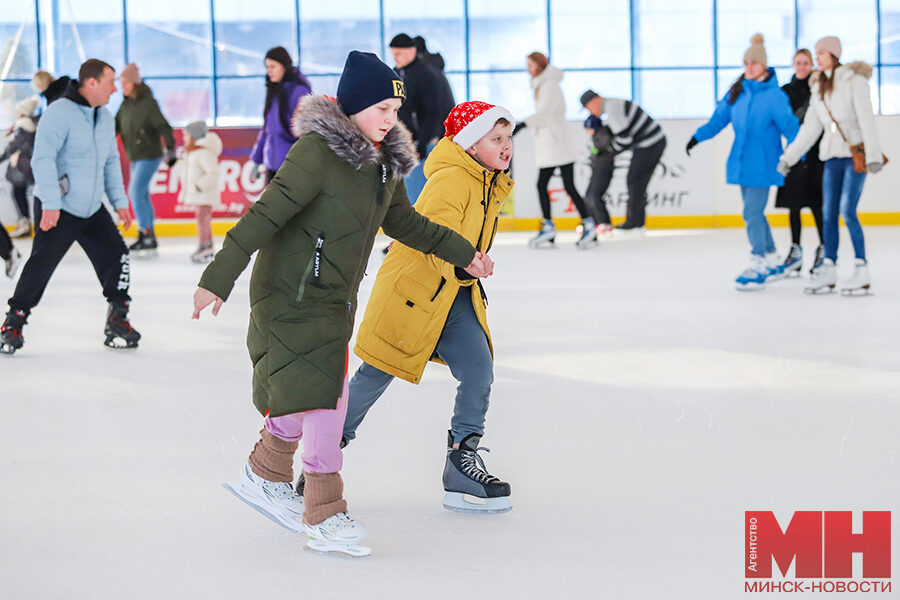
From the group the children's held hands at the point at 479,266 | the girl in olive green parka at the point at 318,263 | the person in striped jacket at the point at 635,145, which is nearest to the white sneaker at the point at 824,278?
the children's held hands at the point at 479,266

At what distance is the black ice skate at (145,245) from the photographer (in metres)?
10.2

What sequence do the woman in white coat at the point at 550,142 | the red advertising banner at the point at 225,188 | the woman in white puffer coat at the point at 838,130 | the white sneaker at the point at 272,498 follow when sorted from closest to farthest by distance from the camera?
the white sneaker at the point at 272,498 < the woman in white puffer coat at the point at 838,130 < the woman in white coat at the point at 550,142 < the red advertising banner at the point at 225,188

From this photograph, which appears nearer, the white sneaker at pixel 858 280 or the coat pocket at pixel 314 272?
the coat pocket at pixel 314 272

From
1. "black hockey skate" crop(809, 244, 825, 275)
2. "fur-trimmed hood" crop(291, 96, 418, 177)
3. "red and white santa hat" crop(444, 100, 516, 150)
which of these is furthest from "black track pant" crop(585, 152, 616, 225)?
"fur-trimmed hood" crop(291, 96, 418, 177)

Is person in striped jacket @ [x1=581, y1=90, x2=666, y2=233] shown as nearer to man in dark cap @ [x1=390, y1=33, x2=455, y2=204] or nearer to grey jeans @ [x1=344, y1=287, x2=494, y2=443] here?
man in dark cap @ [x1=390, y1=33, x2=455, y2=204]

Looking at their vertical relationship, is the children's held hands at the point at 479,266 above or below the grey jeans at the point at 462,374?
above

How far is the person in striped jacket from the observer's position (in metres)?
12.4

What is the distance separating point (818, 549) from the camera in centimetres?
245

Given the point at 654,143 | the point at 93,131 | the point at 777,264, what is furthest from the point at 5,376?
the point at 654,143

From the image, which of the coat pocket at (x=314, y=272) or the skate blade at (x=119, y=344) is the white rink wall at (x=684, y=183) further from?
the coat pocket at (x=314, y=272)

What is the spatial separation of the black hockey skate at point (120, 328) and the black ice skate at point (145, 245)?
501 centimetres

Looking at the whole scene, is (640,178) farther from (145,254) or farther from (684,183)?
(145,254)

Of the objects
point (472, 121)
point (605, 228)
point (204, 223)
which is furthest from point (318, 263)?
point (605, 228)

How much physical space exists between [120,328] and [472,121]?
2.89 meters
